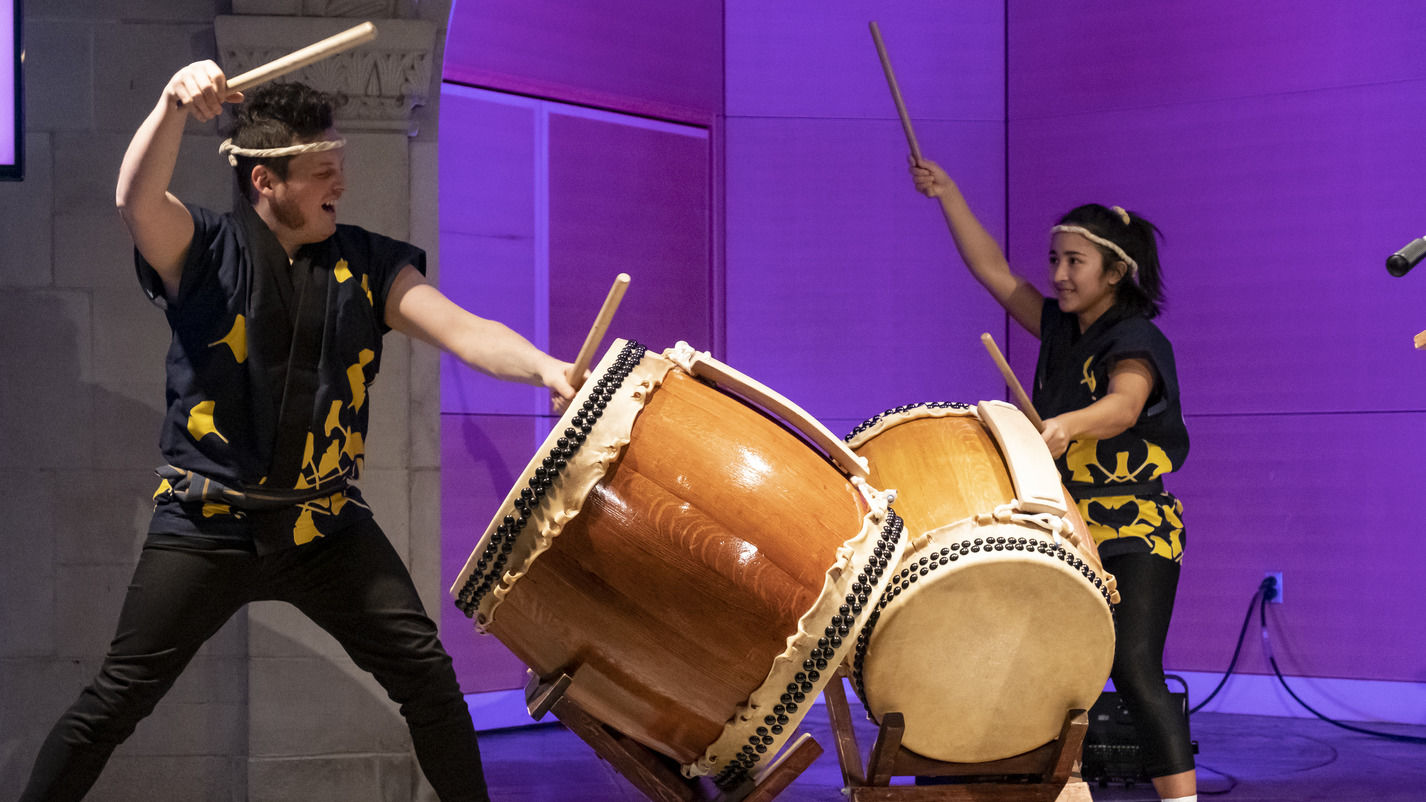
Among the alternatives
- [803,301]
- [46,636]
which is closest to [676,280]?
[803,301]

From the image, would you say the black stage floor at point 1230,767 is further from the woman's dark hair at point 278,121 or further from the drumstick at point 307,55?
the drumstick at point 307,55

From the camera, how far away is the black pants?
1935mm

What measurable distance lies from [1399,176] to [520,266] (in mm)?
2827

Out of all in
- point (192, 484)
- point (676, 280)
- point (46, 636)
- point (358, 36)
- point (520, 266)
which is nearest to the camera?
point (358, 36)

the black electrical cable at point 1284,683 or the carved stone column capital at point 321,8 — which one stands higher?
the carved stone column capital at point 321,8

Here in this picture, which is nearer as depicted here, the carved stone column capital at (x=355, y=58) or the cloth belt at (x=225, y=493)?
the cloth belt at (x=225, y=493)

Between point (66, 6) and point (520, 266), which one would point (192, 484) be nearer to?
point (66, 6)

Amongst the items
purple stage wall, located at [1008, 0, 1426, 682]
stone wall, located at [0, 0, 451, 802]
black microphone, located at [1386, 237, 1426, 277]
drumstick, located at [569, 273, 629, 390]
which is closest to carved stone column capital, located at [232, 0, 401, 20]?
stone wall, located at [0, 0, 451, 802]

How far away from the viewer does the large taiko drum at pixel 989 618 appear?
6.46ft

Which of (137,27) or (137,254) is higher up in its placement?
(137,27)

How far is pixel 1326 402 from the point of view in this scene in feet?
13.8

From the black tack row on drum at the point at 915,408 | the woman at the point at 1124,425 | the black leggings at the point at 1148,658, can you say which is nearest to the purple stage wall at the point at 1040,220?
the woman at the point at 1124,425

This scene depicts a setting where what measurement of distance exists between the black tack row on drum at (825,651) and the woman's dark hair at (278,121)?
1099 millimetres

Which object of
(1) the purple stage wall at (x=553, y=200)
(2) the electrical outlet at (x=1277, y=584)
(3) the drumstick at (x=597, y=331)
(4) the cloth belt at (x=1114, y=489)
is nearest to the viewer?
(3) the drumstick at (x=597, y=331)
